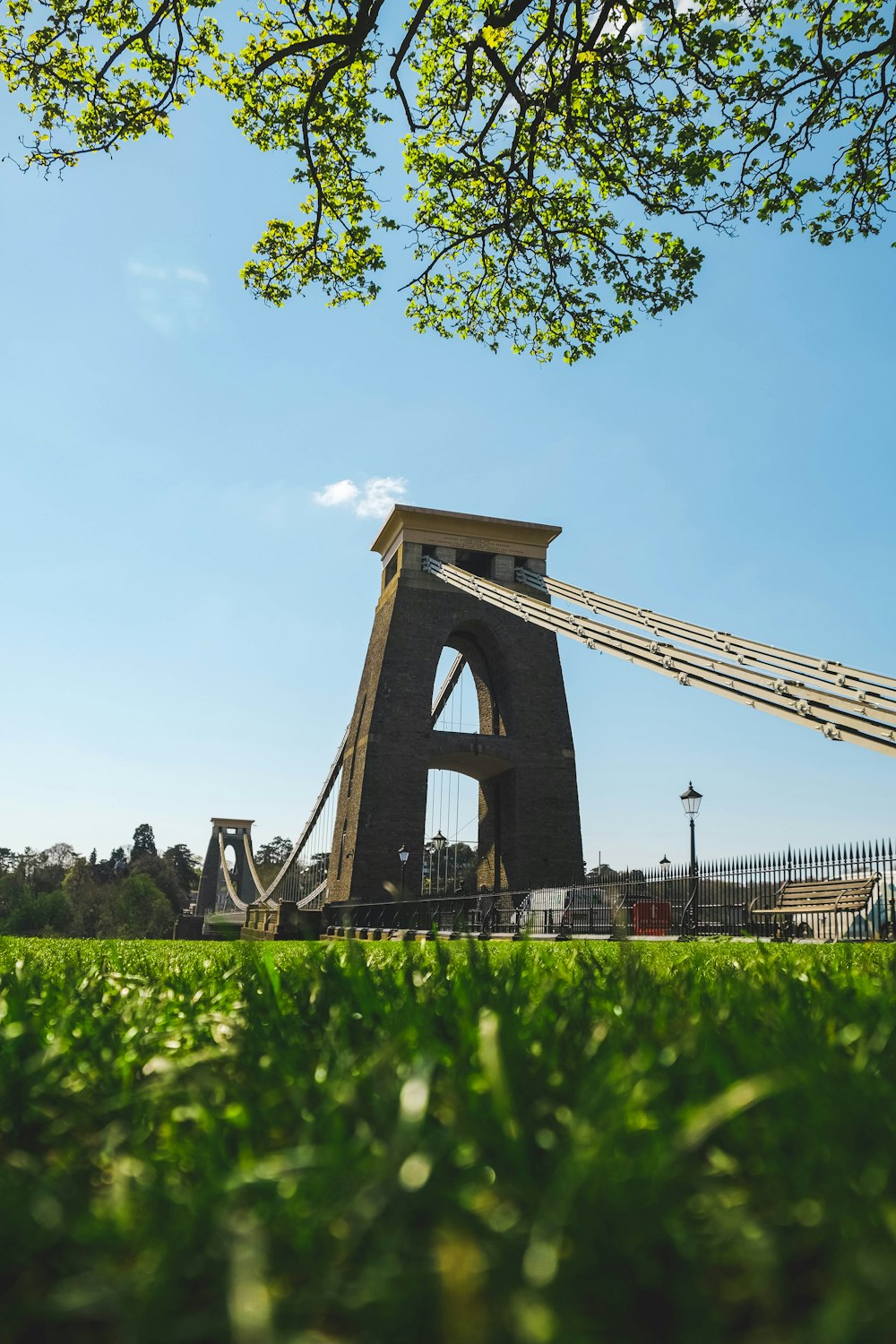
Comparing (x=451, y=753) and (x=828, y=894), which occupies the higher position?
(x=451, y=753)

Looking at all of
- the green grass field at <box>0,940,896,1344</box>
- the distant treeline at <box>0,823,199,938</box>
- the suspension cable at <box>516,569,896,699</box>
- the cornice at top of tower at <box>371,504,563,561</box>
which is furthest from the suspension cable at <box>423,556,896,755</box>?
the distant treeline at <box>0,823,199,938</box>

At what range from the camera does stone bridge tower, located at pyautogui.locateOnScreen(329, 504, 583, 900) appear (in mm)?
31828

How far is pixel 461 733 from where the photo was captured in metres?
33.0

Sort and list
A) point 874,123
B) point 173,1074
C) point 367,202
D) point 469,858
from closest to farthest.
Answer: point 173,1074
point 874,123
point 367,202
point 469,858

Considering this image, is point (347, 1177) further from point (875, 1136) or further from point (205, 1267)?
point (875, 1136)

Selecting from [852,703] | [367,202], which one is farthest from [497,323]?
[852,703]

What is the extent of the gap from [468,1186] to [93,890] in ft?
249

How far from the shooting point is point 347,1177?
2.90 feet

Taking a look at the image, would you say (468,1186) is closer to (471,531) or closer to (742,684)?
(742,684)

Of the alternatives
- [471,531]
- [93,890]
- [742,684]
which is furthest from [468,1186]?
[93,890]

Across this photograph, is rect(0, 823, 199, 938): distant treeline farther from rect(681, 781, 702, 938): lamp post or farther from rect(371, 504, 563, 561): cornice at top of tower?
rect(681, 781, 702, 938): lamp post

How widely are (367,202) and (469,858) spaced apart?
41743 mm

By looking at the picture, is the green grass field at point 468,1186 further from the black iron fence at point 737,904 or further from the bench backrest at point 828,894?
the bench backrest at point 828,894

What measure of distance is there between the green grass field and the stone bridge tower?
29.9 meters
